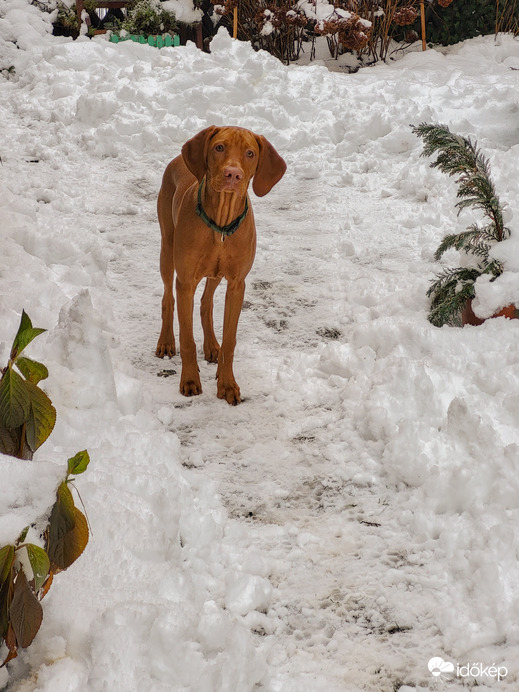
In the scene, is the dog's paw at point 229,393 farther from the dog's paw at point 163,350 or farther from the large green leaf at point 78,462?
the large green leaf at point 78,462

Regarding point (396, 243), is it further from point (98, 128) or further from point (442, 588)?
point (98, 128)

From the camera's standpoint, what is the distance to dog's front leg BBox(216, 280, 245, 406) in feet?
12.1

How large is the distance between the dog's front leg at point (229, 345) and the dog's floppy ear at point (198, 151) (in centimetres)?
62

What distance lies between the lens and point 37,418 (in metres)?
1.45

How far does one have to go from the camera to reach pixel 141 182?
23.2ft

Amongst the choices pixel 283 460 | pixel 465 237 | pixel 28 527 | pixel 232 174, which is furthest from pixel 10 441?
pixel 465 237

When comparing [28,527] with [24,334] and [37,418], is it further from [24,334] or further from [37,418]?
[24,334]

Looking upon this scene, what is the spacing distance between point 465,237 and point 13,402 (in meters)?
3.30

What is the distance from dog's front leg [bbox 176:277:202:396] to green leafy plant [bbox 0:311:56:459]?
Result: 2167 mm

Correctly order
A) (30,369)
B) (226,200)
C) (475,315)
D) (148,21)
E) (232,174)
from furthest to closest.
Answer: (148,21) → (475,315) → (226,200) → (232,174) → (30,369)

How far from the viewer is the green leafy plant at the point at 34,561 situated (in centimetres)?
135

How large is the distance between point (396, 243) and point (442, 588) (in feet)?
12.2

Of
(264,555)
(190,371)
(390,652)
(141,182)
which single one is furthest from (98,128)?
(390,652)

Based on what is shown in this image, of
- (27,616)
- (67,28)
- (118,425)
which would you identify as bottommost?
(118,425)
